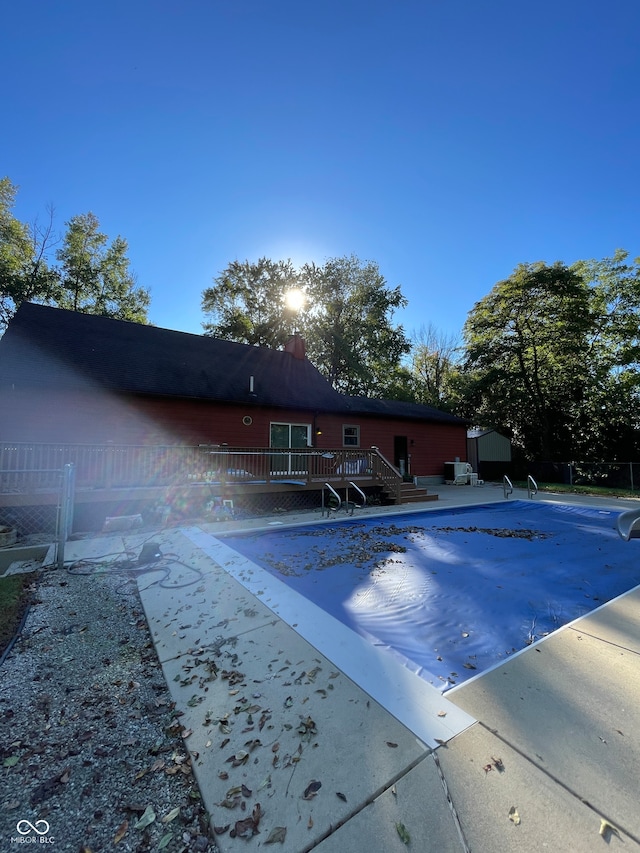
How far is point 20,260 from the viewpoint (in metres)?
18.8

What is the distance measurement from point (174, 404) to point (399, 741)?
1037cm

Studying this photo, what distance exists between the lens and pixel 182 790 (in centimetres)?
164

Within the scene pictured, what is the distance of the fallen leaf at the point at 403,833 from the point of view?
4.49 ft

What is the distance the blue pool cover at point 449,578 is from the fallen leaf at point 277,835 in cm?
141

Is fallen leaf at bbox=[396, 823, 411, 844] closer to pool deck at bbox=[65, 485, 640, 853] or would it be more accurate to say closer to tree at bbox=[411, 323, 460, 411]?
pool deck at bbox=[65, 485, 640, 853]

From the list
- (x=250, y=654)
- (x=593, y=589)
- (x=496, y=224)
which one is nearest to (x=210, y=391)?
(x=250, y=654)

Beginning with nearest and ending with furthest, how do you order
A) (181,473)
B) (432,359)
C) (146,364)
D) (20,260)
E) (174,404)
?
1. (181,473)
2. (174,404)
3. (146,364)
4. (20,260)
5. (432,359)

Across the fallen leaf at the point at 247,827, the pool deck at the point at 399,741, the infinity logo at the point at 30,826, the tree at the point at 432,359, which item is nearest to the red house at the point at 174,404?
the pool deck at the point at 399,741

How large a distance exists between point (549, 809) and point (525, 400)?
23833 mm

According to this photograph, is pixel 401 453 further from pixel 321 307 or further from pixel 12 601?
pixel 12 601

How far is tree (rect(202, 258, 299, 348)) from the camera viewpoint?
25.4m

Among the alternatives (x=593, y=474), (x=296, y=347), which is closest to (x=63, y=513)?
(x=296, y=347)

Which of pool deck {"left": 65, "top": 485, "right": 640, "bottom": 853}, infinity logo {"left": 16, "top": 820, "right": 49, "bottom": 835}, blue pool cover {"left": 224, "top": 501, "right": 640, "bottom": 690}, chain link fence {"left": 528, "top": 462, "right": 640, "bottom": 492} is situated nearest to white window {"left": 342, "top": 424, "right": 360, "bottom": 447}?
blue pool cover {"left": 224, "top": 501, "right": 640, "bottom": 690}

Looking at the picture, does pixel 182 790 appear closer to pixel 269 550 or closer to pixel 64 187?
pixel 269 550
